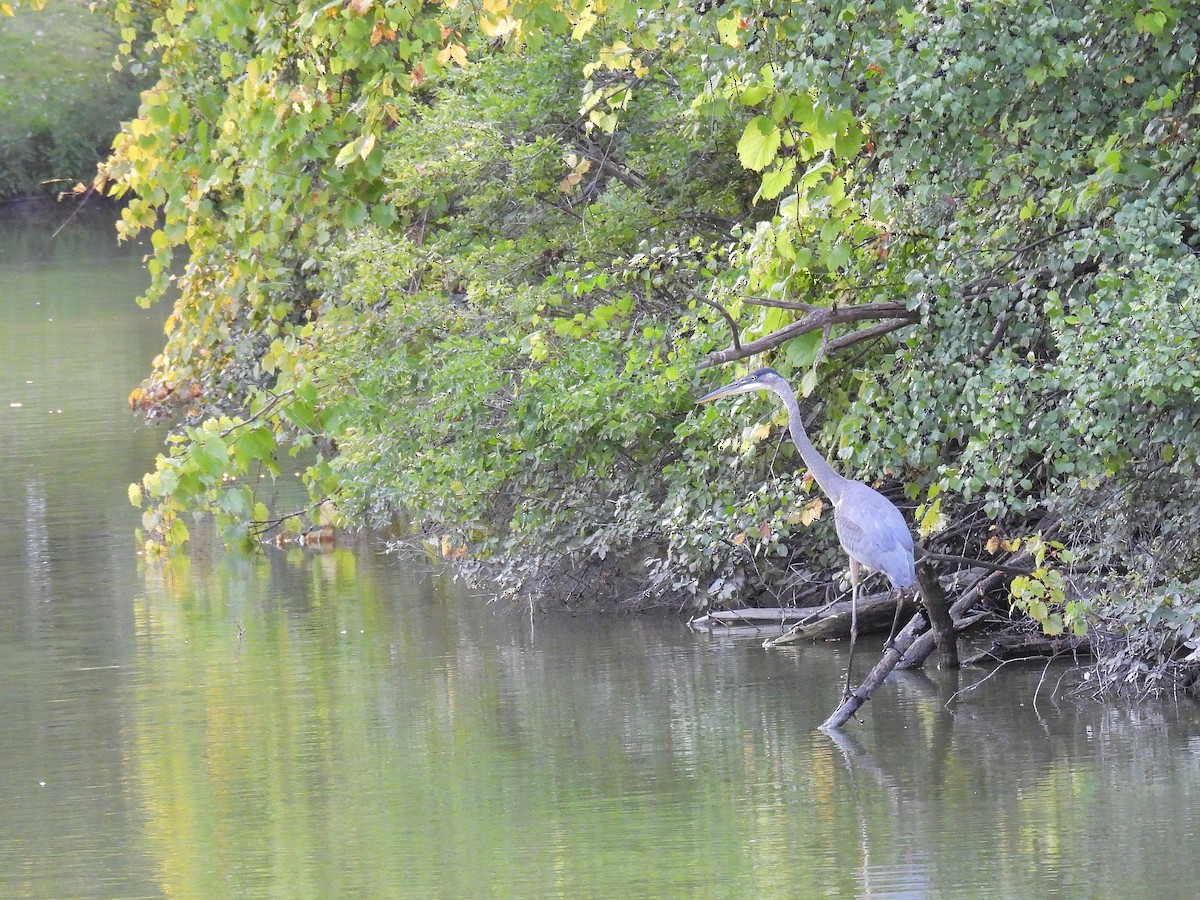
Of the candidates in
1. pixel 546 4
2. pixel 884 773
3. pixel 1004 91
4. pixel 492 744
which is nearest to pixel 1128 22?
pixel 1004 91

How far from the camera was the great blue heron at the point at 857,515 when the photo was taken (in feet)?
24.5

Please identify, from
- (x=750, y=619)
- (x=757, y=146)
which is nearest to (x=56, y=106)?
(x=750, y=619)

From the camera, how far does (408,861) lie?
247 inches

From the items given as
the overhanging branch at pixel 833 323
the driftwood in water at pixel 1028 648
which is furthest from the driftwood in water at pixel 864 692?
the overhanging branch at pixel 833 323

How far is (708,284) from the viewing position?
31.3 ft

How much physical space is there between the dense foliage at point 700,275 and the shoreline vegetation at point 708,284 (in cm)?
2

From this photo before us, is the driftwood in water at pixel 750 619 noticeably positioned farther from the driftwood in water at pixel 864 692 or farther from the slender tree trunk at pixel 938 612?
the driftwood in water at pixel 864 692

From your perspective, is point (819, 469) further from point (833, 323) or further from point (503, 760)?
point (503, 760)

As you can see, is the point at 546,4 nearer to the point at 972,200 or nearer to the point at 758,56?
the point at 758,56

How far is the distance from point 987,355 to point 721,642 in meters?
2.46

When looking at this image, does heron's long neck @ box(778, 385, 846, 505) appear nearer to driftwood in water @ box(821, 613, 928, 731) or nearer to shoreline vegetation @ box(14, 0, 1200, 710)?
shoreline vegetation @ box(14, 0, 1200, 710)

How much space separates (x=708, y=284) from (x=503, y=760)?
300cm

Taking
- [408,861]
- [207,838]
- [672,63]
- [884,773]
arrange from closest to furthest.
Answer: [408,861] < [207,838] < [884,773] < [672,63]

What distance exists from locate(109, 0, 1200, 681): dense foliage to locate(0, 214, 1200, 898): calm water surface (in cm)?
55
